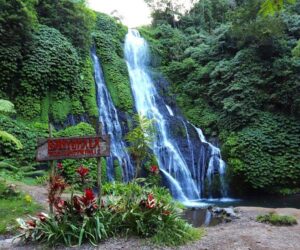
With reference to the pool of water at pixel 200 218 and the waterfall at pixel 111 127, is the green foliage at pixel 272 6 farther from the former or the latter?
the waterfall at pixel 111 127

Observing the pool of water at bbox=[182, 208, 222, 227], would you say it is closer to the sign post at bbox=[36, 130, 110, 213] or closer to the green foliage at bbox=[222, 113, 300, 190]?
the sign post at bbox=[36, 130, 110, 213]

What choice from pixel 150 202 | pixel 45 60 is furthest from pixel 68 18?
pixel 150 202

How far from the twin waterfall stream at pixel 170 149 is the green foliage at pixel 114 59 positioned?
360mm

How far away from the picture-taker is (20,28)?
12883 millimetres

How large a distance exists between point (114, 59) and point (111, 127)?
5.37 meters

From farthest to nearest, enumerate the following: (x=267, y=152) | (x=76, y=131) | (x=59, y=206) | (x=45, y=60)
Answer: (x=267, y=152) → (x=45, y=60) → (x=76, y=131) → (x=59, y=206)

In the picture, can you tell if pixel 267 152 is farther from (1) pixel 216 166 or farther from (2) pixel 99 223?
(2) pixel 99 223

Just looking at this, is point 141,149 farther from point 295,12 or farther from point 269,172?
point 295,12

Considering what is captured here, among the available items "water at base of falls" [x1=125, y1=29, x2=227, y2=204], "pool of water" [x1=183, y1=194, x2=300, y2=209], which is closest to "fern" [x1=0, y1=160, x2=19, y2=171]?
"water at base of falls" [x1=125, y1=29, x2=227, y2=204]

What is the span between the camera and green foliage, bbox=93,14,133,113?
53.8 ft

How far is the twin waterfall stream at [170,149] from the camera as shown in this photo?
512 inches

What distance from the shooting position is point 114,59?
60.2ft

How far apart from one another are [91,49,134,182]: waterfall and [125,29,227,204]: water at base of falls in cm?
125

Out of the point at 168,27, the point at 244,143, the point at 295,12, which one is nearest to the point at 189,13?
the point at 168,27
